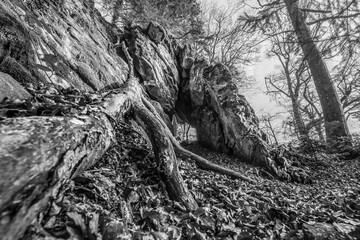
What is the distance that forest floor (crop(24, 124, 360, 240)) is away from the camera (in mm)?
1084

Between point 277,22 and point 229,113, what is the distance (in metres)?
3.00

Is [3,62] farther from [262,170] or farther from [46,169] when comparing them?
[262,170]

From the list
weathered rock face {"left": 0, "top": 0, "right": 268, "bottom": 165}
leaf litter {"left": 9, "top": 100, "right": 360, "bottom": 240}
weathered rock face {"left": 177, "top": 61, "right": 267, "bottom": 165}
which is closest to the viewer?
Answer: leaf litter {"left": 9, "top": 100, "right": 360, "bottom": 240}

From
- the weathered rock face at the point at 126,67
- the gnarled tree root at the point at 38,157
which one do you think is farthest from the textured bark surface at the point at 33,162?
the weathered rock face at the point at 126,67

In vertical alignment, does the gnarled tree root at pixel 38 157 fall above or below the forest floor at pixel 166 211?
above

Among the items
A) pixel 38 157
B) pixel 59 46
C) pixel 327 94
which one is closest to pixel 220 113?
pixel 59 46

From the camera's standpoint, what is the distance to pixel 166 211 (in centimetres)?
160

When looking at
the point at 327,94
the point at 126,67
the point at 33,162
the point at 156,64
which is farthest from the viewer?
the point at 327,94

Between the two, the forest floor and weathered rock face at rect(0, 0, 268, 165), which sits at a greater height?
weathered rock face at rect(0, 0, 268, 165)

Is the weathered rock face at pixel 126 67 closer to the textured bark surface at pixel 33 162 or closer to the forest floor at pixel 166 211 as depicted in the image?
the textured bark surface at pixel 33 162

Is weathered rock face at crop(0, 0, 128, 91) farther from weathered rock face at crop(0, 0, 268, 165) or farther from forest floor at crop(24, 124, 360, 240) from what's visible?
forest floor at crop(24, 124, 360, 240)

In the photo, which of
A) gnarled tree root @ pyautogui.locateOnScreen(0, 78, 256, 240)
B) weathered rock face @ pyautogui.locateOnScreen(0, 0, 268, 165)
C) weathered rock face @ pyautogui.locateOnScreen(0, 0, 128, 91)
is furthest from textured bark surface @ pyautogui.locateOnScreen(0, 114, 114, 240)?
weathered rock face @ pyautogui.locateOnScreen(0, 0, 268, 165)

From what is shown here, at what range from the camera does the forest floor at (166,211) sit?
1084 mm

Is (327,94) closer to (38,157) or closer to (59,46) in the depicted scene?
(59,46)
